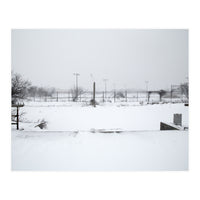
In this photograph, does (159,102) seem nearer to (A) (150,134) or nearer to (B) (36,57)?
(A) (150,134)

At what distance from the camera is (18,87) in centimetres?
214

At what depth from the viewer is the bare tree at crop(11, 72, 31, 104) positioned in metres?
2.07

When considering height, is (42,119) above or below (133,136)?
above

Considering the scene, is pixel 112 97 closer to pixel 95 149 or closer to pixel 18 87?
pixel 95 149

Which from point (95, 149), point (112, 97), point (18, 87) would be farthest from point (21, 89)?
point (112, 97)

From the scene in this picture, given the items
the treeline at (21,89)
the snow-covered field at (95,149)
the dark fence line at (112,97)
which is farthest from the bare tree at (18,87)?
the dark fence line at (112,97)

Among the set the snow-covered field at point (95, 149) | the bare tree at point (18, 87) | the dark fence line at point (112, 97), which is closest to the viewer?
the snow-covered field at point (95, 149)

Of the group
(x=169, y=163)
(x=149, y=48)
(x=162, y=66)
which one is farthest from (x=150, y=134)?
(x=149, y=48)

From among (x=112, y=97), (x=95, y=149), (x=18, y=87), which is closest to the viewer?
(x=95, y=149)

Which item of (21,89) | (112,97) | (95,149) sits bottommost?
(95,149)

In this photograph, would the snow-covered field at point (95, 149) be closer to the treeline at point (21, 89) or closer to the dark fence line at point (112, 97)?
the treeline at point (21, 89)

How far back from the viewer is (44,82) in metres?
2.38

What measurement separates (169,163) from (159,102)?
154 centimetres

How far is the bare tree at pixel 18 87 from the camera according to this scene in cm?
207
